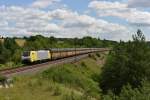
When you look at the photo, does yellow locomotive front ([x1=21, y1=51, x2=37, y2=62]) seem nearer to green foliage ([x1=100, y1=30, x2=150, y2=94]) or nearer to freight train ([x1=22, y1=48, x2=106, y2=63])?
freight train ([x1=22, y1=48, x2=106, y2=63])

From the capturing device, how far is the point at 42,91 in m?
28.5

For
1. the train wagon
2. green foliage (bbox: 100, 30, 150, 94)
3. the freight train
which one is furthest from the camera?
the freight train

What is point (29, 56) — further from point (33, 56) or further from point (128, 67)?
point (128, 67)

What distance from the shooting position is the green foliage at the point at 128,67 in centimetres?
5162

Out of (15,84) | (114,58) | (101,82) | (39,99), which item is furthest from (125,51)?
(39,99)

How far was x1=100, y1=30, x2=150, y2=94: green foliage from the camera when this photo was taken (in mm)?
51625

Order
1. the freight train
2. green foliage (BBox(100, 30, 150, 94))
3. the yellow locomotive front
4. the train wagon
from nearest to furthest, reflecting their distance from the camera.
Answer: green foliage (BBox(100, 30, 150, 94)), the yellow locomotive front, the train wagon, the freight train

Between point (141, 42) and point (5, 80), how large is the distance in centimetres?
3284

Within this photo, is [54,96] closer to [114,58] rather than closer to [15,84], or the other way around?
[15,84]

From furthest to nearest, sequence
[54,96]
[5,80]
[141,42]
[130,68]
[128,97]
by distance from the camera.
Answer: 1. [141,42]
2. [130,68]
3. [5,80]
4. [54,96]
5. [128,97]

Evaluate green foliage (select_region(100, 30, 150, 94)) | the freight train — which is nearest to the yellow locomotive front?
the freight train

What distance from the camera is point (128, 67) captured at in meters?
53.7

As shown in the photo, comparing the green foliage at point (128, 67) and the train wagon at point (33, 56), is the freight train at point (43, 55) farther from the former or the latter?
the green foliage at point (128, 67)

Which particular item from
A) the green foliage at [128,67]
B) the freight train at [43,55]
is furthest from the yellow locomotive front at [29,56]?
the green foliage at [128,67]
